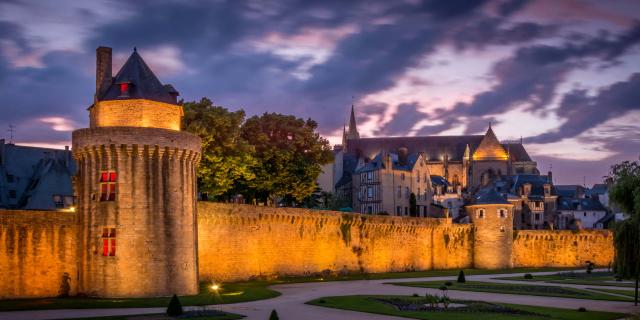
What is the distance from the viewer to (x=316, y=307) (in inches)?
1447

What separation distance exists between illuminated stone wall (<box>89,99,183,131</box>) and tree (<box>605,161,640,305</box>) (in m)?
24.7

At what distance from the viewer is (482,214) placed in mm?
87438

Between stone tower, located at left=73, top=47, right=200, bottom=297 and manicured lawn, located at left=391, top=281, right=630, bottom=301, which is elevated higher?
stone tower, located at left=73, top=47, right=200, bottom=297

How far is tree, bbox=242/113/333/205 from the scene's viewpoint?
67.0 metres

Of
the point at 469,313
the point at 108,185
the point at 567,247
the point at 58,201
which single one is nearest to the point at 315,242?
the point at 108,185

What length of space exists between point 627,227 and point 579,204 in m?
95.6

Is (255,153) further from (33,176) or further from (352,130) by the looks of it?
(352,130)

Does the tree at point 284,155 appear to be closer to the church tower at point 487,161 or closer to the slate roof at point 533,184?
the slate roof at point 533,184

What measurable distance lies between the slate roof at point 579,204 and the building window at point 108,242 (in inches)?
4094

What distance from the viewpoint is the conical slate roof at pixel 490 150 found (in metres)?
154

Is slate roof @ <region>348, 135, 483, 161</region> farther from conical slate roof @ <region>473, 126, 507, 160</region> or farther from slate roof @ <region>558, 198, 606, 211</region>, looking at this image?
slate roof @ <region>558, 198, 606, 211</region>

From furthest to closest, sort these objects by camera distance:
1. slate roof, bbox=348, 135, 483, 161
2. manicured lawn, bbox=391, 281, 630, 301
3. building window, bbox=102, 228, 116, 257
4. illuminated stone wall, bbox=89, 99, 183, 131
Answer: slate roof, bbox=348, 135, 483, 161, manicured lawn, bbox=391, 281, 630, 301, illuminated stone wall, bbox=89, 99, 183, 131, building window, bbox=102, 228, 116, 257

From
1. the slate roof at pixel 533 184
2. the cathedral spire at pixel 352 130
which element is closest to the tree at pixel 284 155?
the slate roof at pixel 533 184

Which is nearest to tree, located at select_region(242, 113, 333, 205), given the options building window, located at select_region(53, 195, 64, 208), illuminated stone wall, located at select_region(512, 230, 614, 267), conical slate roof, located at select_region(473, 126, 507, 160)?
building window, located at select_region(53, 195, 64, 208)
